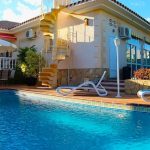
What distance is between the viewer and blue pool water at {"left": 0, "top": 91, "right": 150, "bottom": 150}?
6.74 meters

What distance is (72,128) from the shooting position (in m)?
8.54

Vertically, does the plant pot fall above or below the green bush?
below

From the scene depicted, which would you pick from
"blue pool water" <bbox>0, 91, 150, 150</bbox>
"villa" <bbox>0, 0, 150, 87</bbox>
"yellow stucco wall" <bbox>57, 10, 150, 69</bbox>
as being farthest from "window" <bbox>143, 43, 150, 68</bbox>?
"blue pool water" <bbox>0, 91, 150, 150</bbox>

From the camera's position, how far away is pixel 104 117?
10.1 metres

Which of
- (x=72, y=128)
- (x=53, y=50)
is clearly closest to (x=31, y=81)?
(x=53, y=50)

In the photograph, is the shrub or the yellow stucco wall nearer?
the shrub

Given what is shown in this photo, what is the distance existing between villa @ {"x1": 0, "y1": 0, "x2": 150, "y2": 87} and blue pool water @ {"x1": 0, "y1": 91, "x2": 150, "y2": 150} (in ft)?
23.6

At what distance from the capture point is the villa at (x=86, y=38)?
1877 cm

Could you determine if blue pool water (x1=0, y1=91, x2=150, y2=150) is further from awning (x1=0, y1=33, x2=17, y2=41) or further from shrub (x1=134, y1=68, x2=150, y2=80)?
awning (x1=0, y1=33, x2=17, y2=41)

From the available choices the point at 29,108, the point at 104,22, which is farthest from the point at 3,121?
the point at 104,22

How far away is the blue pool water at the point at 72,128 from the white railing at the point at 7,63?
458 inches

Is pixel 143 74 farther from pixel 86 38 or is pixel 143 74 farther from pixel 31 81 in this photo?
pixel 31 81

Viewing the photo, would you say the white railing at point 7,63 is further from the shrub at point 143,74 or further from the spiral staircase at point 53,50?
the shrub at point 143,74

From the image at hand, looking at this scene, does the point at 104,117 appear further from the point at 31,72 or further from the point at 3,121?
the point at 31,72
